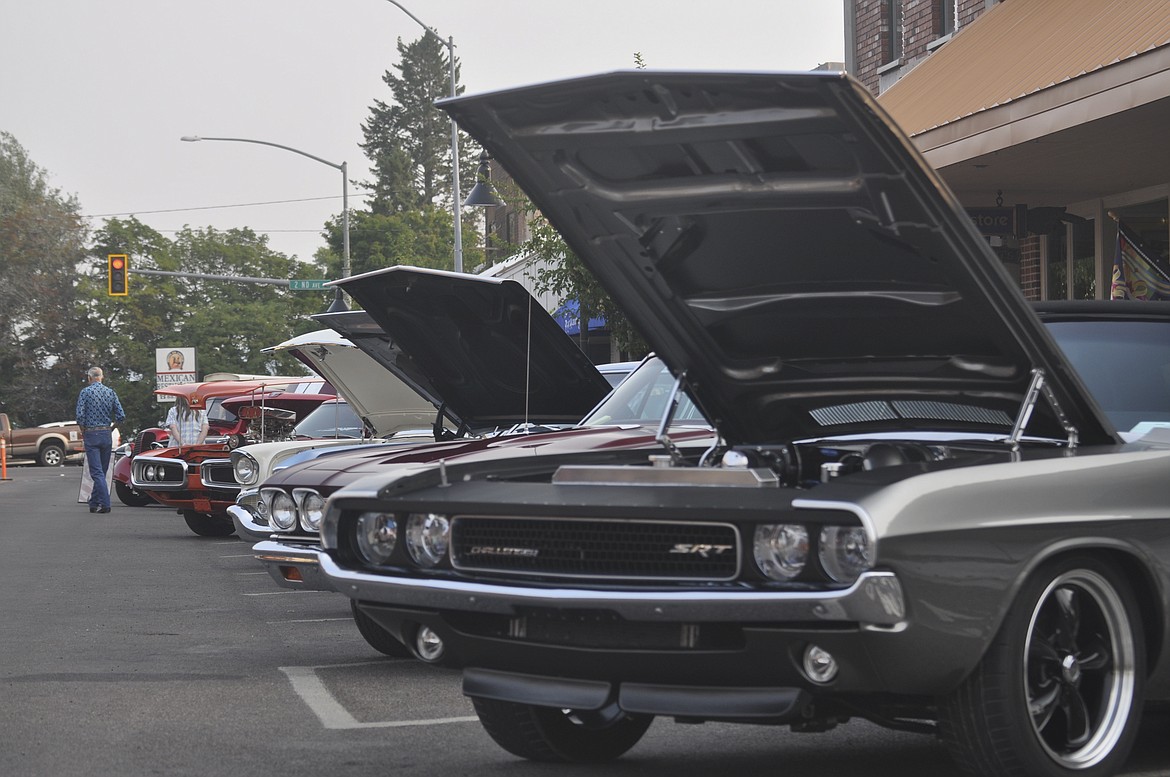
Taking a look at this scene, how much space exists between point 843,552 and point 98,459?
18.6m

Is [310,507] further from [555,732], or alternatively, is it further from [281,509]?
[555,732]

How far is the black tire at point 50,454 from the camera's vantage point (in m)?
50.9

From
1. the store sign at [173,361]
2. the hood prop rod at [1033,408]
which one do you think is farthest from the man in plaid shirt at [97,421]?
the store sign at [173,361]

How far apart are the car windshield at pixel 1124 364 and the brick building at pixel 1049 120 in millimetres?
5824

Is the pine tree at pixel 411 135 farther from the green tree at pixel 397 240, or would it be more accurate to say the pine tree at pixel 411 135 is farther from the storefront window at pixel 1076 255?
the storefront window at pixel 1076 255

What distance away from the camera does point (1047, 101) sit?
12555 millimetres

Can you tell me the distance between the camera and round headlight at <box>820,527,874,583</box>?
397 centimetres

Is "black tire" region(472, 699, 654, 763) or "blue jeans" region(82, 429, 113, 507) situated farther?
"blue jeans" region(82, 429, 113, 507)

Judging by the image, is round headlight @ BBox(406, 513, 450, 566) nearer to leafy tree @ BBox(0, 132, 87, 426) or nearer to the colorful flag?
the colorful flag

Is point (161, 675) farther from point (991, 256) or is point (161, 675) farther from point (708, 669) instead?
point (991, 256)

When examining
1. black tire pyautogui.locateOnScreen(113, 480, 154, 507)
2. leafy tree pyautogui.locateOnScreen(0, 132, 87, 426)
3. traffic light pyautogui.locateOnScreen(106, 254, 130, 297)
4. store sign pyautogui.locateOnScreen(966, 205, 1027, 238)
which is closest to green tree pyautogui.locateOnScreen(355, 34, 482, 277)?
leafy tree pyautogui.locateOnScreen(0, 132, 87, 426)

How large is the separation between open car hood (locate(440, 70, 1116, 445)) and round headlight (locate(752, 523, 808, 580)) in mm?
888

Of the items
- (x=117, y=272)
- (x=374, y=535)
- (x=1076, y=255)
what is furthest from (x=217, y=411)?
(x=117, y=272)

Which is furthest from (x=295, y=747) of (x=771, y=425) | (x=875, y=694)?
(x=875, y=694)
